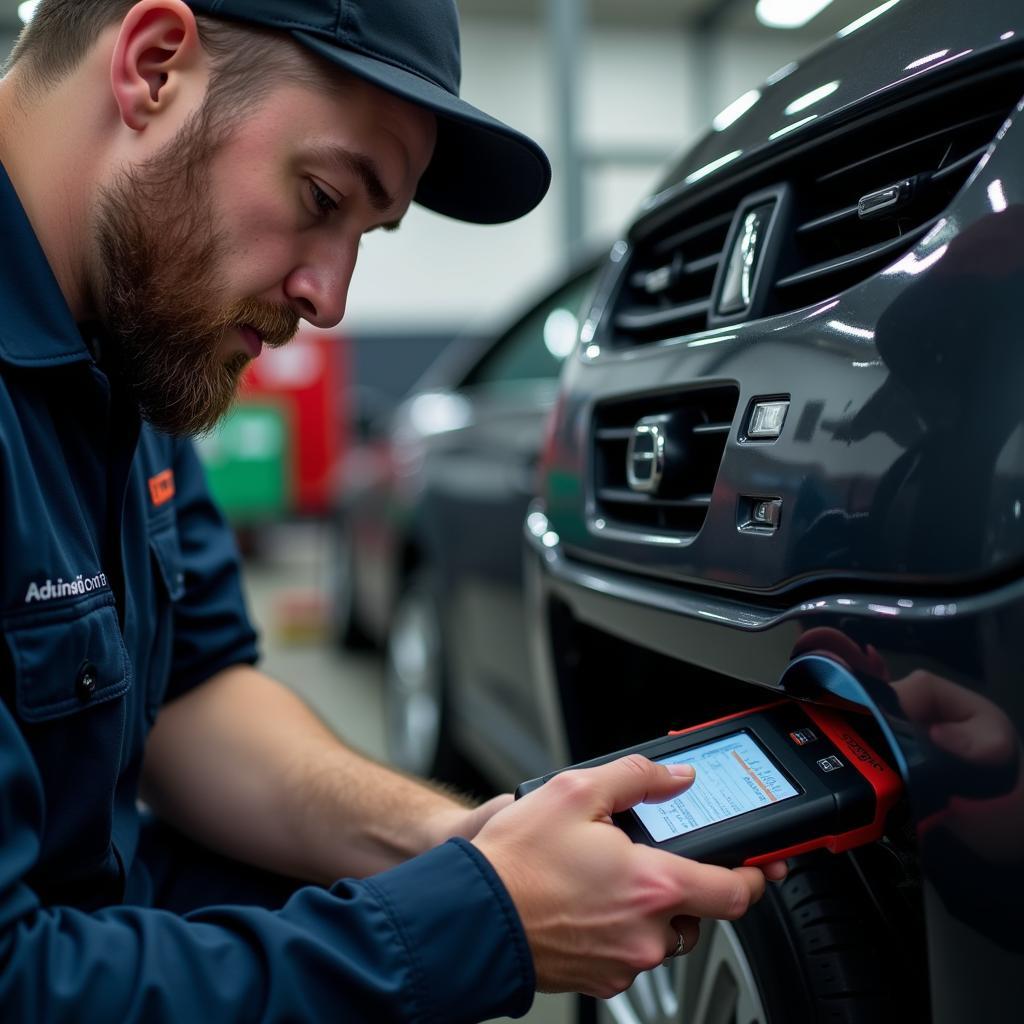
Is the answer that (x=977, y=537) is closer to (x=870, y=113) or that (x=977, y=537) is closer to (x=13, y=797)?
(x=870, y=113)

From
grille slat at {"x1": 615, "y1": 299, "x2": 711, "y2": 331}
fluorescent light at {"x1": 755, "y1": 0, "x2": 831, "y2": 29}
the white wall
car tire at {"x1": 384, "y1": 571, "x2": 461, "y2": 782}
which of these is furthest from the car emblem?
the white wall

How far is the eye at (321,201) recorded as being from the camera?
0.87 metres

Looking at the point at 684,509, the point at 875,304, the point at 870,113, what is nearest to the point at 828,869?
the point at 684,509

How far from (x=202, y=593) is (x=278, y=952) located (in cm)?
64

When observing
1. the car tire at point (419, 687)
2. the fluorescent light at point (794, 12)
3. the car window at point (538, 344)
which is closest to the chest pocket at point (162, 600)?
the fluorescent light at point (794, 12)

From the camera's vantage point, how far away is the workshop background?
274 centimetres

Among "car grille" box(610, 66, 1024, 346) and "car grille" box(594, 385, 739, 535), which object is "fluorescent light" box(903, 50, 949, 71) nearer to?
"car grille" box(610, 66, 1024, 346)

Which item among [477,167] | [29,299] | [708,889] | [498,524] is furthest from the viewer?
[498,524]

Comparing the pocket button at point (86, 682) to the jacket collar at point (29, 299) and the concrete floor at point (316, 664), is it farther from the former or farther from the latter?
A: the concrete floor at point (316, 664)

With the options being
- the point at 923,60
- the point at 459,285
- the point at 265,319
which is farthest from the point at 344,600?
the point at 459,285

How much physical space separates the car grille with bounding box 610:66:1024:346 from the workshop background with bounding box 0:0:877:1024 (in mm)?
140

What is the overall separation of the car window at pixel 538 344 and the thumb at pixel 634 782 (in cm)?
140

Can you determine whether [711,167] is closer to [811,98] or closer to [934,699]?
[811,98]

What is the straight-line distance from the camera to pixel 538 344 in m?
2.40
